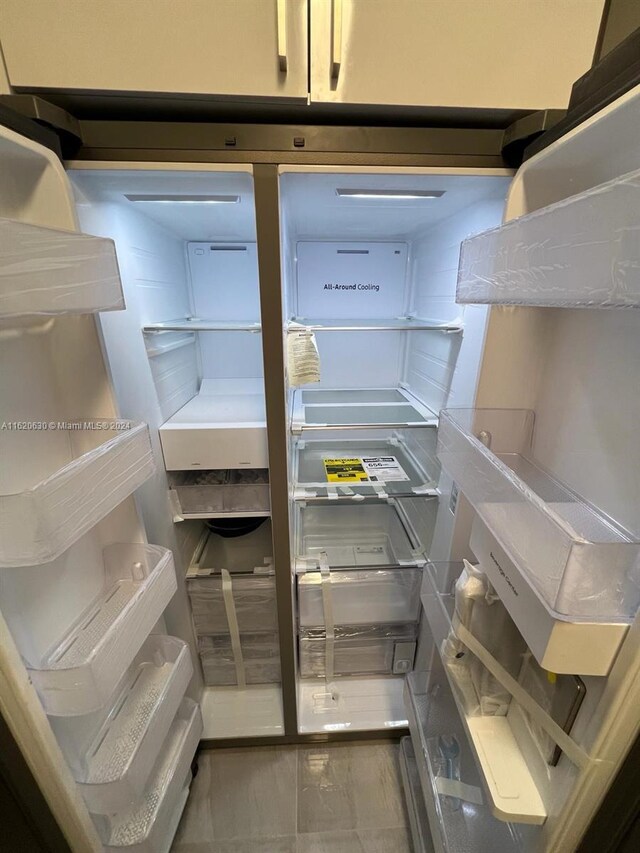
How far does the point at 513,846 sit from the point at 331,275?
1762 mm

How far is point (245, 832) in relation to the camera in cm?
111

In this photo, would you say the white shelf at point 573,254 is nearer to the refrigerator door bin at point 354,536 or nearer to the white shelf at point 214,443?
the white shelf at point 214,443

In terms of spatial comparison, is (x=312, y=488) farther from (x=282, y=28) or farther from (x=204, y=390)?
(x=282, y=28)

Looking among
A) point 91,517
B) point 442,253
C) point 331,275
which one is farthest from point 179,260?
point 91,517

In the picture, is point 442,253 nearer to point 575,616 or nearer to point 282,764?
point 575,616

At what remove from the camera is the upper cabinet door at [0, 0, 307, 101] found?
0.58 m

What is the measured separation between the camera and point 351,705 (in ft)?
4.49

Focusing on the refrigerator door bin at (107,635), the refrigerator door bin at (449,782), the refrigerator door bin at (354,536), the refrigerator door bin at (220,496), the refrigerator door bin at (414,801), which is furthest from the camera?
the refrigerator door bin at (354,536)

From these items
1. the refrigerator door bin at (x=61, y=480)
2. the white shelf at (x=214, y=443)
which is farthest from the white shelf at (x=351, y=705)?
the refrigerator door bin at (x=61, y=480)

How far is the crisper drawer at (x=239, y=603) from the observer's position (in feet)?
4.06

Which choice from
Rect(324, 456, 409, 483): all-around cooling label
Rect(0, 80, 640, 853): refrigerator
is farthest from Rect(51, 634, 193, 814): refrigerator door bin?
Rect(324, 456, 409, 483): all-around cooling label

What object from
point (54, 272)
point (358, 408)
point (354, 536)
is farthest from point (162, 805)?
point (358, 408)

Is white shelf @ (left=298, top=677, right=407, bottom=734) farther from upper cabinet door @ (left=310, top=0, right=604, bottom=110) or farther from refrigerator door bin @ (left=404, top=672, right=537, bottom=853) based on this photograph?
upper cabinet door @ (left=310, top=0, right=604, bottom=110)

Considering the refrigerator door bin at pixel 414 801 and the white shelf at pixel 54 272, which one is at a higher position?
the white shelf at pixel 54 272
